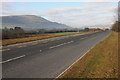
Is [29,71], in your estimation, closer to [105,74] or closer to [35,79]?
[35,79]

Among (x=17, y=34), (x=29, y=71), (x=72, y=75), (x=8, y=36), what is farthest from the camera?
(x=17, y=34)

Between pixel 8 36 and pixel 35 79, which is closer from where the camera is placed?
pixel 35 79

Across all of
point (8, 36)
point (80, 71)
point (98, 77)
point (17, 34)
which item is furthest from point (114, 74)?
point (17, 34)

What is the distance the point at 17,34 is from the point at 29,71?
40.8 m

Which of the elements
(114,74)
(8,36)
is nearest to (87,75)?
(114,74)

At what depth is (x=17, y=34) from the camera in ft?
154

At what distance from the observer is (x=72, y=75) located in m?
7.20

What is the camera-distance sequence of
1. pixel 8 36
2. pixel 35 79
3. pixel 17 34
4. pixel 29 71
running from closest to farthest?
pixel 35 79 → pixel 29 71 → pixel 8 36 → pixel 17 34

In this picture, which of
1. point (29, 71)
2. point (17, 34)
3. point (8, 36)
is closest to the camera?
point (29, 71)

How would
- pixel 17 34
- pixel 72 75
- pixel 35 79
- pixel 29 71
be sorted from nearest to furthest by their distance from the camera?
pixel 35 79 < pixel 72 75 < pixel 29 71 < pixel 17 34

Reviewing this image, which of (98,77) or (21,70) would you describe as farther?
(21,70)

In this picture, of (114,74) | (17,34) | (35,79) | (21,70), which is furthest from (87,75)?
(17,34)

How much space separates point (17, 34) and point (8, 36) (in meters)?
5.03

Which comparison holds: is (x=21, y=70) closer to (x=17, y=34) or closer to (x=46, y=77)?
(x=46, y=77)
